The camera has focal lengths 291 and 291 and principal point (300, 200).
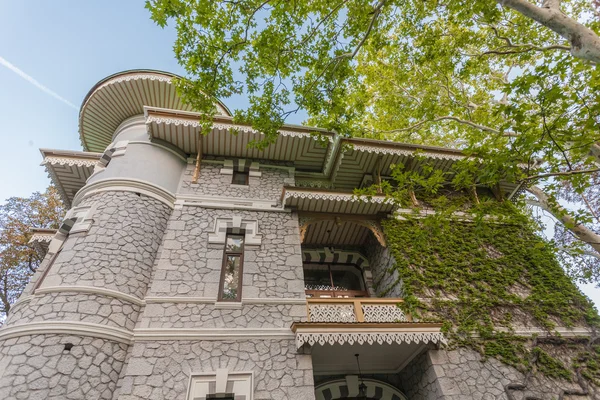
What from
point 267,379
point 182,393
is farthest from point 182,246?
point 267,379

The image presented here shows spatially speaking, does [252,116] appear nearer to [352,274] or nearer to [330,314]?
[330,314]

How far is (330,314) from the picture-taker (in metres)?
6.48

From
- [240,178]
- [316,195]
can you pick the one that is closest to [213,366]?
[316,195]

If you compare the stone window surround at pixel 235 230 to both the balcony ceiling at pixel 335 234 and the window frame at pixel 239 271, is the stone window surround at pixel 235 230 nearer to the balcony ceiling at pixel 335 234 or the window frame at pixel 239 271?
the window frame at pixel 239 271

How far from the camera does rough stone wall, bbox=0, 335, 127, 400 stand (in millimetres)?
4547

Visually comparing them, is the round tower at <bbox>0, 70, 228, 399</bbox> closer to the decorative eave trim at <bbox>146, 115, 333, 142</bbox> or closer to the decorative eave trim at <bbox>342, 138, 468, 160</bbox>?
the decorative eave trim at <bbox>146, 115, 333, 142</bbox>

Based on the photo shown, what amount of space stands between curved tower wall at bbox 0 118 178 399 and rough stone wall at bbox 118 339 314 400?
43 cm

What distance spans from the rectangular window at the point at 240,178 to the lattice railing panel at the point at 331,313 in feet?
14.1

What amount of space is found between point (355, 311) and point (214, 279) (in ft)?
10.7

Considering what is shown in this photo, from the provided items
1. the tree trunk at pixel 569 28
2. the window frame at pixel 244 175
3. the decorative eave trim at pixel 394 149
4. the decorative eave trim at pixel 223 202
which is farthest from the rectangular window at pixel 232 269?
the tree trunk at pixel 569 28

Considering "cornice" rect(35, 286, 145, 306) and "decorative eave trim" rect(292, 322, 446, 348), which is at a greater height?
"cornice" rect(35, 286, 145, 306)

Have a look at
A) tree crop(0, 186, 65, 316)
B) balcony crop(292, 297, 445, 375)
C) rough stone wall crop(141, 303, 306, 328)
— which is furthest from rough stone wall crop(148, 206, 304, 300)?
tree crop(0, 186, 65, 316)

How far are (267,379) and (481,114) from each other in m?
11.1

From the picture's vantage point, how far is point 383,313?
21.6ft
